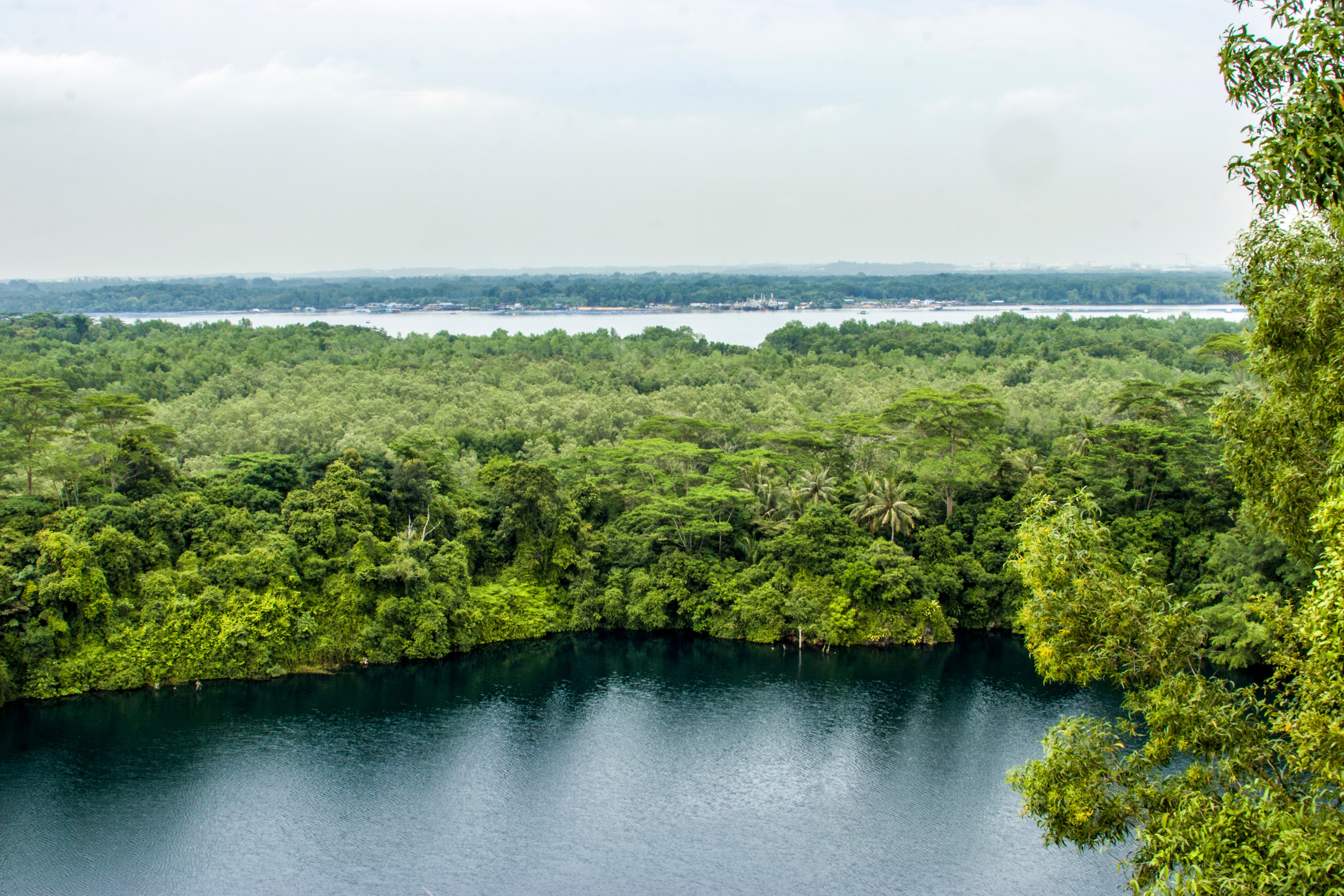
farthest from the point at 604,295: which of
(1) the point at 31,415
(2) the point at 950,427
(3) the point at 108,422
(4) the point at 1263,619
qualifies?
(4) the point at 1263,619

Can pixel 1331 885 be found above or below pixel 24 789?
above

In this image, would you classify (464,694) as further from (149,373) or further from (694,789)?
(149,373)

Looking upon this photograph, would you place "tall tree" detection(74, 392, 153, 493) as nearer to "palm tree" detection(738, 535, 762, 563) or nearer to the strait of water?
the strait of water

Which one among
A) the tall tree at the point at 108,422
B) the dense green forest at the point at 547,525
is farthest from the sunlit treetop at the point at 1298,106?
the tall tree at the point at 108,422

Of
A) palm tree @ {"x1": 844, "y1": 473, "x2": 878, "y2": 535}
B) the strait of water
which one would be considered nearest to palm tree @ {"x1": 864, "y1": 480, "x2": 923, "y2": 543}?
palm tree @ {"x1": 844, "y1": 473, "x2": 878, "y2": 535}

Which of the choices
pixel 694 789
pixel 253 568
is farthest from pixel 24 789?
pixel 694 789

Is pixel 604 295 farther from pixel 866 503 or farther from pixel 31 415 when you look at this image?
pixel 31 415
